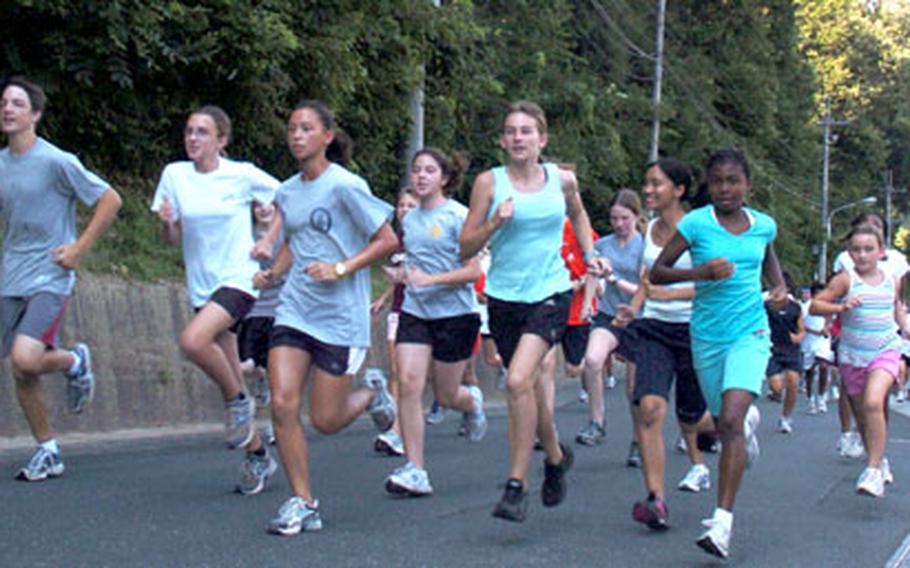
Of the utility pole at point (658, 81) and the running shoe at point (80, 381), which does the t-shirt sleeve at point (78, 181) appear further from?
the utility pole at point (658, 81)

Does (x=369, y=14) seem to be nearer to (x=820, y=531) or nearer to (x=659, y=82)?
(x=820, y=531)

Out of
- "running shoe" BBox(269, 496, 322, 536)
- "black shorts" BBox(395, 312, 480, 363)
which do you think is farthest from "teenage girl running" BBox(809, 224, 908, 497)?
"running shoe" BBox(269, 496, 322, 536)

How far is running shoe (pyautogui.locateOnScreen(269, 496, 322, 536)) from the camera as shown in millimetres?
6375

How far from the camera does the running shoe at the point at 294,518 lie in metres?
6.38

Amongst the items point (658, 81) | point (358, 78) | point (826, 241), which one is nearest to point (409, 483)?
point (358, 78)

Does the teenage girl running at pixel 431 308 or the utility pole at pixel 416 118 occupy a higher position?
the utility pole at pixel 416 118

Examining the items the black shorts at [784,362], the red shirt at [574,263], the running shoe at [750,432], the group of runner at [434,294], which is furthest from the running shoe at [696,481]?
the black shorts at [784,362]

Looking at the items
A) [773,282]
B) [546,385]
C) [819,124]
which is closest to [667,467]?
[546,385]

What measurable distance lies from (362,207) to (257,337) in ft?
9.59

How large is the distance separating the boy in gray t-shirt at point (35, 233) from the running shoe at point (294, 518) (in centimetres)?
197

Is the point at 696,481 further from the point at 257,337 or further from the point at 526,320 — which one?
the point at 257,337

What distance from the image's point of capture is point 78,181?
7.77 m

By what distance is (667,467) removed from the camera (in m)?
10.1

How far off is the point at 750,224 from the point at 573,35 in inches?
1073
